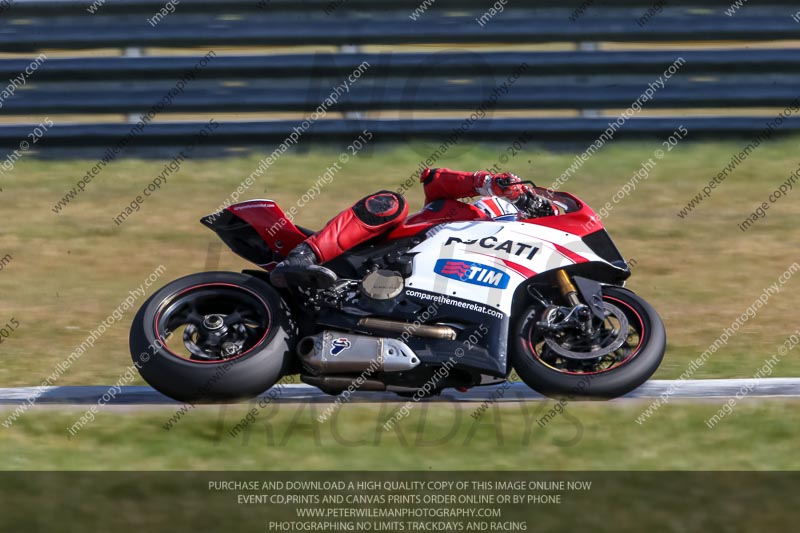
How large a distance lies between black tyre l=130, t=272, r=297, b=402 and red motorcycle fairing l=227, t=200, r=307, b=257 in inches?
12.7

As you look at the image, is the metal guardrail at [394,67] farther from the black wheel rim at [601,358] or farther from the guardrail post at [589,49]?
the black wheel rim at [601,358]

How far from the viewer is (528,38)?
456 inches

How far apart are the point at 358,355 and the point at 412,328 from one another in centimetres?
32

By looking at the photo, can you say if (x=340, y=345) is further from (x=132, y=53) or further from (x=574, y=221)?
(x=132, y=53)

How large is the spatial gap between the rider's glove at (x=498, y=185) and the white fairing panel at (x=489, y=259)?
6.7 inches

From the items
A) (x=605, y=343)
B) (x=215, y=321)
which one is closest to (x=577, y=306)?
(x=605, y=343)

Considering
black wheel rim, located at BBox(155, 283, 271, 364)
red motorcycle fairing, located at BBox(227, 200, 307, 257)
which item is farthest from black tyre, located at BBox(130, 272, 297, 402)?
red motorcycle fairing, located at BBox(227, 200, 307, 257)

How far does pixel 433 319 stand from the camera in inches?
253

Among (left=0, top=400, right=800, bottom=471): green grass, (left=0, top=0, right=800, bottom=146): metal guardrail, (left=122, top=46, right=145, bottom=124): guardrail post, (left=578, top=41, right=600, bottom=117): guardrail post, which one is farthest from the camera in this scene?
(left=122, top=46, right=145, bottom=124): guardrail post

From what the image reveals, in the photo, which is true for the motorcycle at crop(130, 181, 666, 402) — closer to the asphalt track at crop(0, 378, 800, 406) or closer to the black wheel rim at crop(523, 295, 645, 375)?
the black wheel rim at crop(523, 295, 645, 375)

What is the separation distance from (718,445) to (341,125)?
6.27m

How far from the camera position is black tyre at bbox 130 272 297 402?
20.7ft

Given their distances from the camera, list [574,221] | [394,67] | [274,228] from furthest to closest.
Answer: [394,67]
[274,228]
[574,221]

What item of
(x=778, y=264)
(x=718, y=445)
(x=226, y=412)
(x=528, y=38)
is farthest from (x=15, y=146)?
(x=718, y=445)
